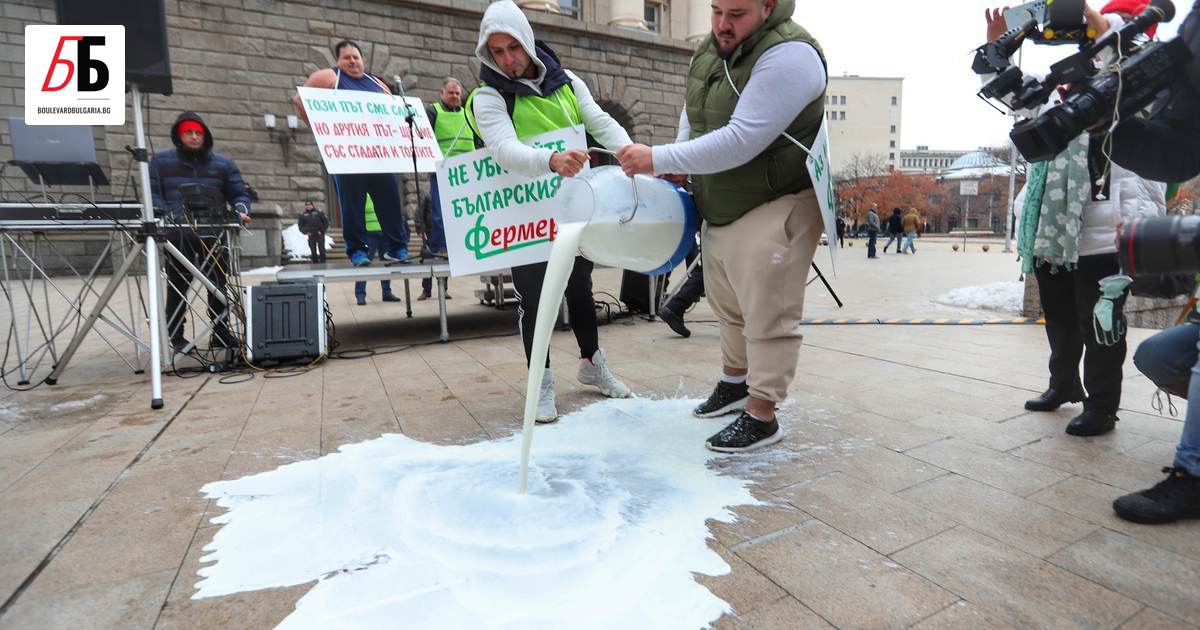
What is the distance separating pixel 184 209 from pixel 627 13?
1571 centimetres

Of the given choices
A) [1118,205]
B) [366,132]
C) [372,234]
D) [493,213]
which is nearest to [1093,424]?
[1118,205]

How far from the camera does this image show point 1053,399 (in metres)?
2.94

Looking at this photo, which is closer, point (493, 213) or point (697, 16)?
point (493, 213)

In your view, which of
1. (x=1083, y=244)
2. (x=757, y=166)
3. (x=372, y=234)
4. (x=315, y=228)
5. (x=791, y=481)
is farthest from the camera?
(x=315, y=228)

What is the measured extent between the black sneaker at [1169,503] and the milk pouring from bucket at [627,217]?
1683 mm

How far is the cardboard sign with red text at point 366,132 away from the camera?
17.1ft

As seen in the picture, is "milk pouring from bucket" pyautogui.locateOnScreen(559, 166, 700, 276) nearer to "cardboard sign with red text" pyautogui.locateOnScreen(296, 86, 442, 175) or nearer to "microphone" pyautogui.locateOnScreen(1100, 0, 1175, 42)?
"microphone" pyautogui.locateOnScreen(1100, 0, 1175, 42)

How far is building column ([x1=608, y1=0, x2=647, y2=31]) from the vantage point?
17375 mm

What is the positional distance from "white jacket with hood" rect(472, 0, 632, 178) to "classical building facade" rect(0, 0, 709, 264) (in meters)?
10.6

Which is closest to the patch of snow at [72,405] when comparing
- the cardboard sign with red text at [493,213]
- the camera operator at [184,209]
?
the camera operator at [184,209]

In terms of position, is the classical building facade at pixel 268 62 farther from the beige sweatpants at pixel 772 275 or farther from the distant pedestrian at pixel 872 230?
the beige sweatpants at pixel 772 275

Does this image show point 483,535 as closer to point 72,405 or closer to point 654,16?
point 72,405

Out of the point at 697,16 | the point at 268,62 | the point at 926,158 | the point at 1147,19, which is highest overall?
the point at 926,158

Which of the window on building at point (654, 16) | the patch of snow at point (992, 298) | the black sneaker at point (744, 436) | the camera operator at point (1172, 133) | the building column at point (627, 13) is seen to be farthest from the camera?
the window on building at point (654, 16)
